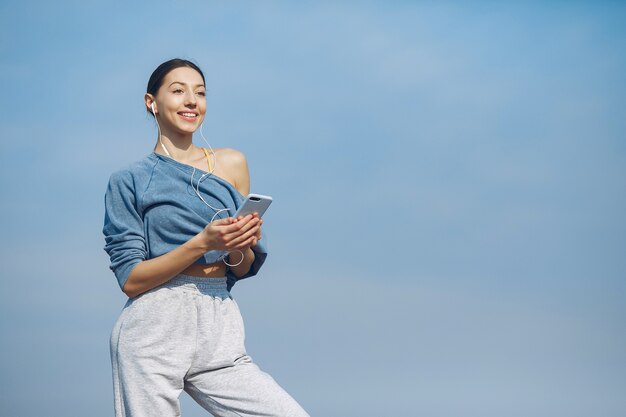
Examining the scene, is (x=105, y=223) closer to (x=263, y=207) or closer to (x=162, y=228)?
(x=162, y=228)

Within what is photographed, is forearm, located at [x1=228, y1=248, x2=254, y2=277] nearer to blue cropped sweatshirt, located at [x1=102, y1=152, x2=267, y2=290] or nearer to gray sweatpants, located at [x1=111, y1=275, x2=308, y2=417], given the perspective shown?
blue cropped sweatshirt, located at [x1=102, y1=152, x2=267, y2=290]

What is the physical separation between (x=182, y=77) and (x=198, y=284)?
2.36 feet

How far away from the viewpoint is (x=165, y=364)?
3436 mm

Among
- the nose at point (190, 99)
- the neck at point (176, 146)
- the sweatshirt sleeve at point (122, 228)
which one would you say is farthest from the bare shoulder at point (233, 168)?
the sweatshirt sleeve at point (122, 228)

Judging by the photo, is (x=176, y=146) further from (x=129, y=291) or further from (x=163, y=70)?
(x=129, y=291)

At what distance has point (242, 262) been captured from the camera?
3605 millimetres

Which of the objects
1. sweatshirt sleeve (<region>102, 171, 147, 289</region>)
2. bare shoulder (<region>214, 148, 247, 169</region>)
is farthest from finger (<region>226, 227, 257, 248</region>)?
bare shoulder (<region>214, 148, 247, 169</region>)

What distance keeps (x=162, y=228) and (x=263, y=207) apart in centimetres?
43

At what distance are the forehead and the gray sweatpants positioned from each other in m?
0.68

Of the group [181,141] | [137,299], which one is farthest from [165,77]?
[137,299]

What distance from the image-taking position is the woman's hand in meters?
3.27

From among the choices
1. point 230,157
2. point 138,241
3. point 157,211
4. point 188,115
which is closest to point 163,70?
point 188,115

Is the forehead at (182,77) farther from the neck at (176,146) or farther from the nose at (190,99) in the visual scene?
the neck at (176,146)

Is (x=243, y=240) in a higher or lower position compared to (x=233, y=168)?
lower
